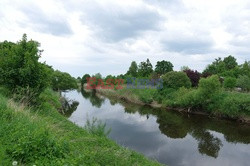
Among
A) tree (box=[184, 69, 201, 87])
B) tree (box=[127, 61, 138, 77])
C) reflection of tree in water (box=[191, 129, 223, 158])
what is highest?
tree (box=[127, 61, 138, 77])

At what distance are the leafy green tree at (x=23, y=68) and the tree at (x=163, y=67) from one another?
4016 centimetres

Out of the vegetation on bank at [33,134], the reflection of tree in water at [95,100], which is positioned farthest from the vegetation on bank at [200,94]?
the vegetation on bank at [33,134]

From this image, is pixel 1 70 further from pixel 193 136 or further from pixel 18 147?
pixel 193 136

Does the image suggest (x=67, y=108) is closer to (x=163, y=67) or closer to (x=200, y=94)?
(x=200, y=94)

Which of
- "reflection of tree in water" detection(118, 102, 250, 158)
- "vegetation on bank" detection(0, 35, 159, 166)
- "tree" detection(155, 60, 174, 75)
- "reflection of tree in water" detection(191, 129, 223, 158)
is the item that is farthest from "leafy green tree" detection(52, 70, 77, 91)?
"tree" detection(155, 60, 174, 75)

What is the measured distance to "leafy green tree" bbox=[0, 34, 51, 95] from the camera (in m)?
7.82

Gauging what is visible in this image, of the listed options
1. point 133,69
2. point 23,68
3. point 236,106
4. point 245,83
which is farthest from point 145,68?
point 23,68

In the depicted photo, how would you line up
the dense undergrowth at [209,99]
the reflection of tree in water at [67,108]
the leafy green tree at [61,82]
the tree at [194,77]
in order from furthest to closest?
the leafy green tree at [61,82]
the tree at [194,77]
the reflection of tree in water at [67,108]
the dense undergrowth at [209,99]

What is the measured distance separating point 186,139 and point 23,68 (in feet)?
33.5

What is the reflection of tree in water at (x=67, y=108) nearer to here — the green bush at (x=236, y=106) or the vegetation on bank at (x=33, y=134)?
the vegetation on bank at (x=33, y=134)

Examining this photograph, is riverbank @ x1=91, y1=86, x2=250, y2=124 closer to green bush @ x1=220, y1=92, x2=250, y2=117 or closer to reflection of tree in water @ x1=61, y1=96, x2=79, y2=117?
green bush @ x1=220, y1=92, x2=250, y2=117

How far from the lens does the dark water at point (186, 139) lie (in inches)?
366

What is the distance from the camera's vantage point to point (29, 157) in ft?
10.2

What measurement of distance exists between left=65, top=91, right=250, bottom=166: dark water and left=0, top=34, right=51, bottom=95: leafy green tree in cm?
361
